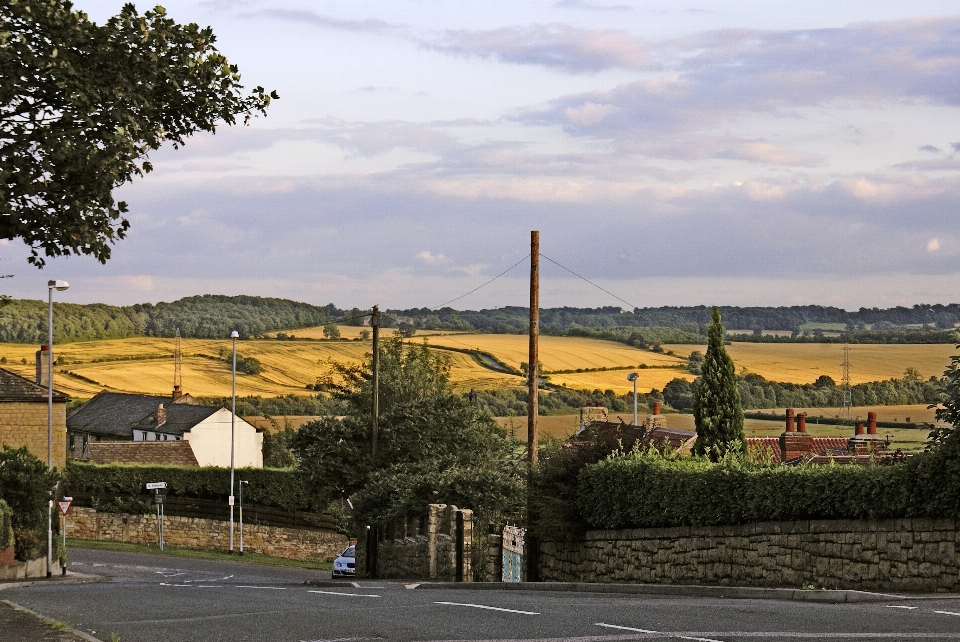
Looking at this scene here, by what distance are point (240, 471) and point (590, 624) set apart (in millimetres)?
51105

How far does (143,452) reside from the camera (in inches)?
2849

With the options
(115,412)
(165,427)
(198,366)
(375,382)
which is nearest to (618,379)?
(165,427)

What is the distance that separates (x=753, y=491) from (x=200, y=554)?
4232 cm

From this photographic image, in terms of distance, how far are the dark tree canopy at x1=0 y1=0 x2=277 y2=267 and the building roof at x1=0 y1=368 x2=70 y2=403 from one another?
48819mm

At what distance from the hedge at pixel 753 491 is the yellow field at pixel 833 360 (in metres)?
53.5

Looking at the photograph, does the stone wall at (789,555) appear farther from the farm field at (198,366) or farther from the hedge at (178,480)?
the farm field at (198,366)

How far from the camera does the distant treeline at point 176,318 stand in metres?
119

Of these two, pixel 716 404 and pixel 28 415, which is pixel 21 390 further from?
pixel 716 404

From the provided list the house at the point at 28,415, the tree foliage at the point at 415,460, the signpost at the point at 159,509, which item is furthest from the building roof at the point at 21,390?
the tree foliage at the point at 415,460

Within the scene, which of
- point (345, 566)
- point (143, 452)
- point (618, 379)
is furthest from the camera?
point (618, 379)

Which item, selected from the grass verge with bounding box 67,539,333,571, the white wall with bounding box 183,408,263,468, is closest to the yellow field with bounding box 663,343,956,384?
the white wall with bounding box 183,408,263,468

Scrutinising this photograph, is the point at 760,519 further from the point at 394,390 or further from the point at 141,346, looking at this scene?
the point at 141,346

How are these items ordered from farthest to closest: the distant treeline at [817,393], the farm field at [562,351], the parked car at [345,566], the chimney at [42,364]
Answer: the farm field at [562,351] → the distant treeline at [817,393] → the chimney at [42,364] → the parked car at [345,566]

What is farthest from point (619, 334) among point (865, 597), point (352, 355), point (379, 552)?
point (865, 597)
